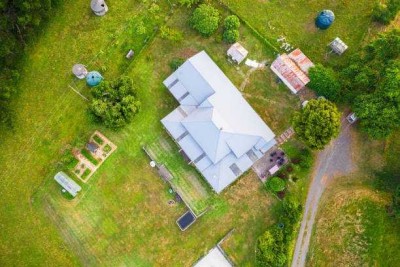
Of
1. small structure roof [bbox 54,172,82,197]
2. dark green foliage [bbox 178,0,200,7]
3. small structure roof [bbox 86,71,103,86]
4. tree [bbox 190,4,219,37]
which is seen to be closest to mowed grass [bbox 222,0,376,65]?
tree [bbox 190,4,219,37]

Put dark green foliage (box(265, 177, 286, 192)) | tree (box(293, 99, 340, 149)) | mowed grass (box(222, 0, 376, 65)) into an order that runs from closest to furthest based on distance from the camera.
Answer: tree (box(293, 99, 340, 149))
dark green foliage (box(265, 177, 286, 192))
mowed grass (box(222, 0, 376, 65))

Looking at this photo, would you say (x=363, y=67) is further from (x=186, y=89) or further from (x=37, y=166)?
(x=37, y=166)

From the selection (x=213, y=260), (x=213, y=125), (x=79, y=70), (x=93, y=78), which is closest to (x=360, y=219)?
(x=213, y=260)

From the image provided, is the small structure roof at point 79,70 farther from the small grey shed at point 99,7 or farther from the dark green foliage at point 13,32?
the small grey shed at point 99,7

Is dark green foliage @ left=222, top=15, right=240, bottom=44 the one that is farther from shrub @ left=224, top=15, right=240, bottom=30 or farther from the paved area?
the paved area

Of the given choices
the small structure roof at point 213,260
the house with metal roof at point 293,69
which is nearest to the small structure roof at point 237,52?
the house with metal roof at point 293,69
